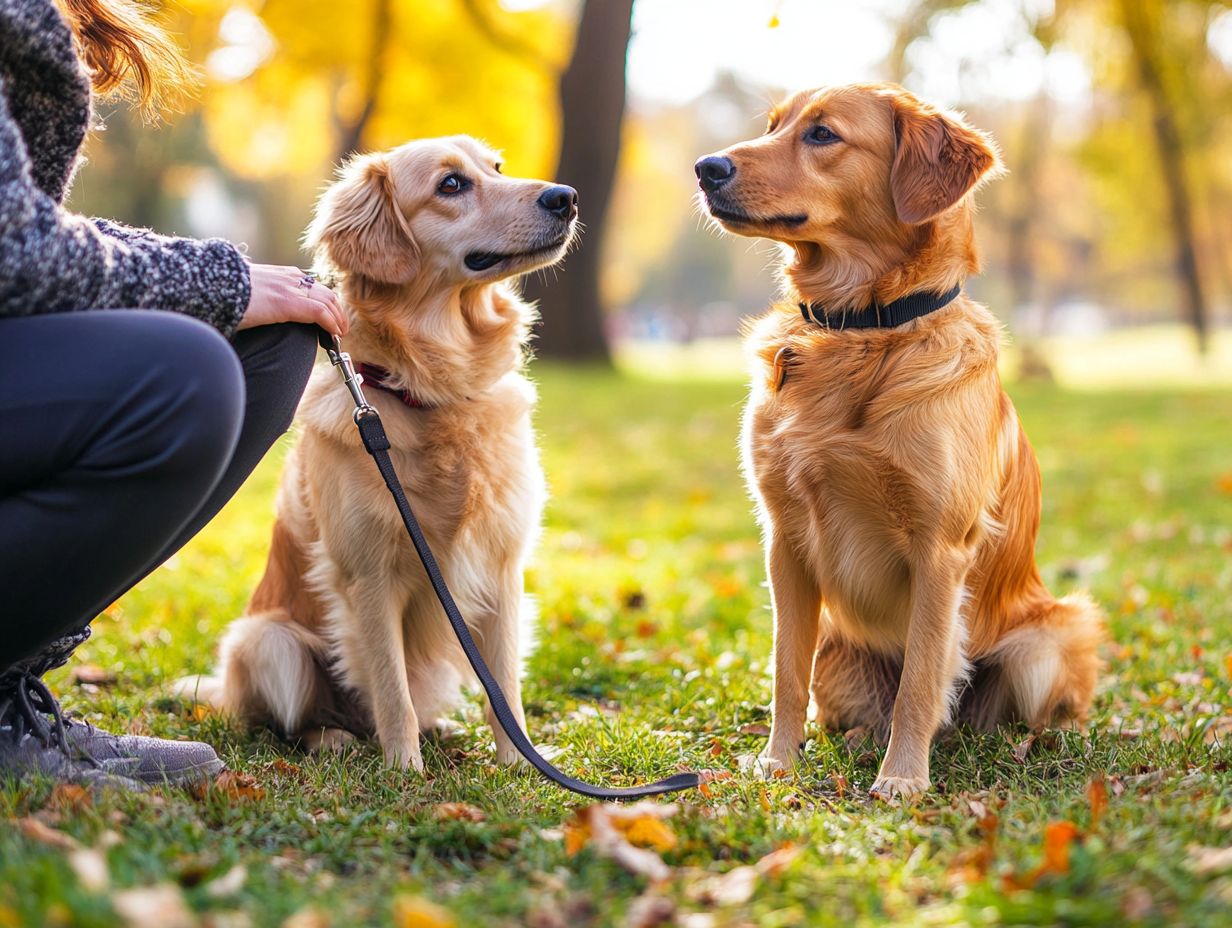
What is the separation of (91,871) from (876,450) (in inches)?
76.2

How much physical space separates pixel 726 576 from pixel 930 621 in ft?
8.36

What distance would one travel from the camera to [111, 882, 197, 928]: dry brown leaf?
4.95ft

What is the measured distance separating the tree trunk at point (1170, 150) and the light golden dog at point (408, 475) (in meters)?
18.7

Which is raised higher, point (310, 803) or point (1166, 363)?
point (1166, 363)

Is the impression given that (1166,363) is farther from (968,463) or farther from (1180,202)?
(968,463)

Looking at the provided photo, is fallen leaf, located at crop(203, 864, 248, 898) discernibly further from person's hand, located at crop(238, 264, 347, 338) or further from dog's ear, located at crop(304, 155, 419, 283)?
dog's ear, located at crop(304, 155, 419, 283)

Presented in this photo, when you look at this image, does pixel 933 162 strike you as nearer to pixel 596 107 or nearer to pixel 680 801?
pixel 680 801

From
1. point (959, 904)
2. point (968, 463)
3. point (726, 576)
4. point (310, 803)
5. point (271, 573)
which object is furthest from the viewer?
point (726, 576)

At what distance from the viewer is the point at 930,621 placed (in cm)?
286

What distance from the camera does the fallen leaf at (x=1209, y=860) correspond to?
1.83 meters

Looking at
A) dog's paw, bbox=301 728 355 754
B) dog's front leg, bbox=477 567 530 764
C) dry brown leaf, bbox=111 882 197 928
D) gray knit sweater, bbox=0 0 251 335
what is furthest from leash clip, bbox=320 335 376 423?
dry brown leaf, bbox=111 882 197 928

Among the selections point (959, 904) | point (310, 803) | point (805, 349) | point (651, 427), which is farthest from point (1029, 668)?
point (651, 427)

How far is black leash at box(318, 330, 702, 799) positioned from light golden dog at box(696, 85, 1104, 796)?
21.9 inches

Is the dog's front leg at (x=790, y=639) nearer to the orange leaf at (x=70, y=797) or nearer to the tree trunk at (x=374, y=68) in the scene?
the orange leaf at (x=70, y=797)
